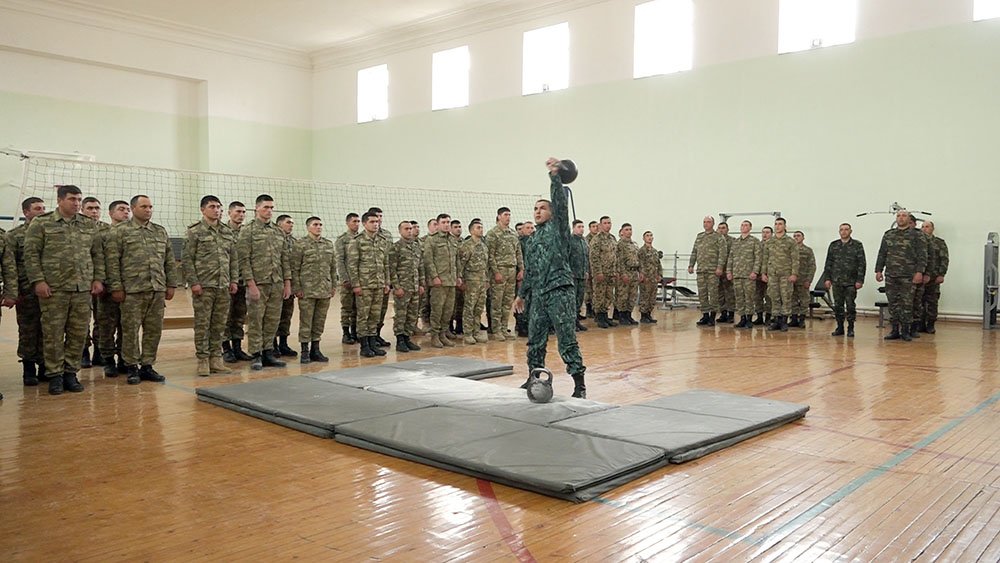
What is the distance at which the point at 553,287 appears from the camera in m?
5.43

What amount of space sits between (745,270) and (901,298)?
2.05 metres

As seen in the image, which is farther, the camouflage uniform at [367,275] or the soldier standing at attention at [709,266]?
the soldier standing at attention at [709,266]

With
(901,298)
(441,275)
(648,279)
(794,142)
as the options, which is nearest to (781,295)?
(901,298)

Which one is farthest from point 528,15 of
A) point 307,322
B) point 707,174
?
point 307,322

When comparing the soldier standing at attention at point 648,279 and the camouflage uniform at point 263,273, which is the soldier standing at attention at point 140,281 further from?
the soldier standing at attention at point 648,279

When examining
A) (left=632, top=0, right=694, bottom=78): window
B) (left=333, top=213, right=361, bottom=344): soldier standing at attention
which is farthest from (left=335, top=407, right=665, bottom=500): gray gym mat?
(left=632, top=0, right=694, bottom=78): window

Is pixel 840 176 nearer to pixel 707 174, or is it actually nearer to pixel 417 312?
pixel 707 174

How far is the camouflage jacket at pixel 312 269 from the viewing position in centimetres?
749

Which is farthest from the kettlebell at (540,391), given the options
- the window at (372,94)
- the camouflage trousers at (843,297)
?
the window at (372,94)

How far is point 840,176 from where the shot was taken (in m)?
11.9

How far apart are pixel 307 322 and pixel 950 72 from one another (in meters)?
9.73

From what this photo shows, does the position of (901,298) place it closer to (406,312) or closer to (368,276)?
(406,312)

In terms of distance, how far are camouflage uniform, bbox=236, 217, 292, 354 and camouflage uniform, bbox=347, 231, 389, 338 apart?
2.62 ft

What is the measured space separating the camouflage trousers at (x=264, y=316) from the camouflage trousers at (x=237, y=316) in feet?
1.03
